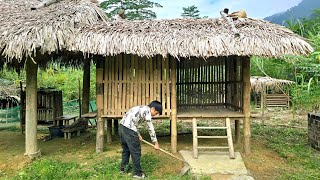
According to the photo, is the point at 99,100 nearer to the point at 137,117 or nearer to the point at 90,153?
the point at 90,153

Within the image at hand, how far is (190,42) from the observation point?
6.80m

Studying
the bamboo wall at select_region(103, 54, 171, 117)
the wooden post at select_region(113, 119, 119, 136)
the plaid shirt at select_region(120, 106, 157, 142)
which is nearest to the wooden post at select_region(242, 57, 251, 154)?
the bamboo wall at select_region(103, 54, 171, 117)

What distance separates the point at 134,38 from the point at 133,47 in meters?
0.25

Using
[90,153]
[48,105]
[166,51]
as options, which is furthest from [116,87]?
[48,105]

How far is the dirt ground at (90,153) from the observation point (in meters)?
6.37

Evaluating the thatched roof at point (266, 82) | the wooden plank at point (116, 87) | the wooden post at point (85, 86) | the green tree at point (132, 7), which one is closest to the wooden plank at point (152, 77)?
the wooden plank at point (116, 87)

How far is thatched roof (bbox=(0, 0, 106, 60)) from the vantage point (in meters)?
6.36

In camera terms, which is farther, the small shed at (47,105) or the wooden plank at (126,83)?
the small shed at (47,105)

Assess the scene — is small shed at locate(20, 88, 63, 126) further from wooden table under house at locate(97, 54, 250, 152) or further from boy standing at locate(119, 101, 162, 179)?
boy standing at locate(119, 101, 162, 179)

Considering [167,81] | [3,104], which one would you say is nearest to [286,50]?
[167,81]

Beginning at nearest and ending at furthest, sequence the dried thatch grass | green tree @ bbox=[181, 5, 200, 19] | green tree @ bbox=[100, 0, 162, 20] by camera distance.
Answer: the dried thatch grass, green tree @ bbox=[100, 0, 162, 20], green tree @ bbox=[181, 5, 200, 19]

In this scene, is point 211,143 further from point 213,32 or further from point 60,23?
point 60,23

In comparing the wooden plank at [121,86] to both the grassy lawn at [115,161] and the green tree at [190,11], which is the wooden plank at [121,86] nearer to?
the grassy lawn at [115,161]

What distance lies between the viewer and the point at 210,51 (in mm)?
6660
